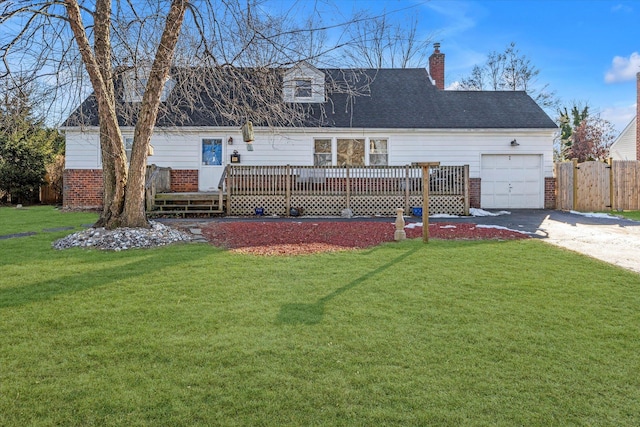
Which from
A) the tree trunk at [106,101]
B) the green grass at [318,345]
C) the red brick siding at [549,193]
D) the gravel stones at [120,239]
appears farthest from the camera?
the red brick siding at [549,193]

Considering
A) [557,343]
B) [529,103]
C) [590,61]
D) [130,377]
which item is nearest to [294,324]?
[130,377]

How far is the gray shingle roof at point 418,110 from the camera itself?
51.4ft

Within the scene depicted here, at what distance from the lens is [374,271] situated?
5.75 metres

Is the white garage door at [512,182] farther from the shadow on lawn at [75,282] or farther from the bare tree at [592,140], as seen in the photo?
the bare tree at [592,140]

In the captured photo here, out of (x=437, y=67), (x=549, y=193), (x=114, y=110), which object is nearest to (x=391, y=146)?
(x=437, y=67)

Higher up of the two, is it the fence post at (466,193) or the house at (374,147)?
the house at (374,147)

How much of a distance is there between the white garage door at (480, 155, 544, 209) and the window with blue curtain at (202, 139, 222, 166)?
1024 cm

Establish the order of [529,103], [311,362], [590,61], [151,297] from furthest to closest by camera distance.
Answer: [590,61]
[529,103]
[151,297]
[311,362]

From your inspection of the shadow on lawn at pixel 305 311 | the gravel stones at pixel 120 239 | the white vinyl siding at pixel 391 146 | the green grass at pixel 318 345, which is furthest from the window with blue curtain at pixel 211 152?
the shadow on lawn at pixel 305 311

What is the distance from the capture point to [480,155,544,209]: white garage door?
16.1m

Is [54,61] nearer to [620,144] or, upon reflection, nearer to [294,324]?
[294,324]

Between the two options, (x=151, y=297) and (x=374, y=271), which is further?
(x=374, y=271)

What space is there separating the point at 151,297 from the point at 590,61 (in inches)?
859

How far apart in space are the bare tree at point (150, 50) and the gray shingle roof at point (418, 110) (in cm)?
710
